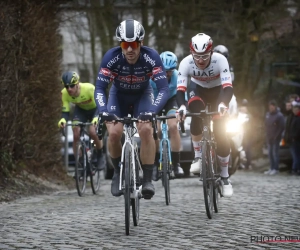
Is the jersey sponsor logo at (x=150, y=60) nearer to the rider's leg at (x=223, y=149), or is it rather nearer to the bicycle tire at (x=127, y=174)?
the bicycle tire at (x=127, y=174)

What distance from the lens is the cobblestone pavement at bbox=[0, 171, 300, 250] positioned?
7789mm

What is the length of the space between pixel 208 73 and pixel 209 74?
0.8 inches

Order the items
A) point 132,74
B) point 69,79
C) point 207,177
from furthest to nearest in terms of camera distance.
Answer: point 69,79
point 207,177
point 132,74

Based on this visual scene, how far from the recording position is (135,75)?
9641 mm

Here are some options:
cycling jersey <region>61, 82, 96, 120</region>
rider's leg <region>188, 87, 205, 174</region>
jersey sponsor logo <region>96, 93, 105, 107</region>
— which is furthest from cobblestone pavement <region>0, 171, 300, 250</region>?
cycling jersey <region>61, 82, 96, 120</region>

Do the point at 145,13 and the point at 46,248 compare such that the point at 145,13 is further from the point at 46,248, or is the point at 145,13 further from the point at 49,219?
the point at 46,248

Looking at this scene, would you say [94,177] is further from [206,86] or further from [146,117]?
[146,117]

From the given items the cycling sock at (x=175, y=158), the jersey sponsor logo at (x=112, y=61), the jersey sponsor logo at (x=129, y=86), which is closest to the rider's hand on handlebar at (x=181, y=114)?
the jersey sponsor logo at (x=129, y=86)

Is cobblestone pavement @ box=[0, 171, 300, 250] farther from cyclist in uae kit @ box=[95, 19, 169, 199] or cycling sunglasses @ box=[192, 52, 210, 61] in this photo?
cycling sunglasses @ box=[192, 52, 210, 61]

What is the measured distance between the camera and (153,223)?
927cm

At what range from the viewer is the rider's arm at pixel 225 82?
10711mm

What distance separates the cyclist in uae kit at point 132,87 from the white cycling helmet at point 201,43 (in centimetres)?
117

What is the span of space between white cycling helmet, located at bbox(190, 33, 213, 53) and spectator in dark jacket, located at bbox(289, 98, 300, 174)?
35.1 ft

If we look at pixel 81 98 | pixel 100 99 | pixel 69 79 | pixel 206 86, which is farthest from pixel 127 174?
pixel 81 98
